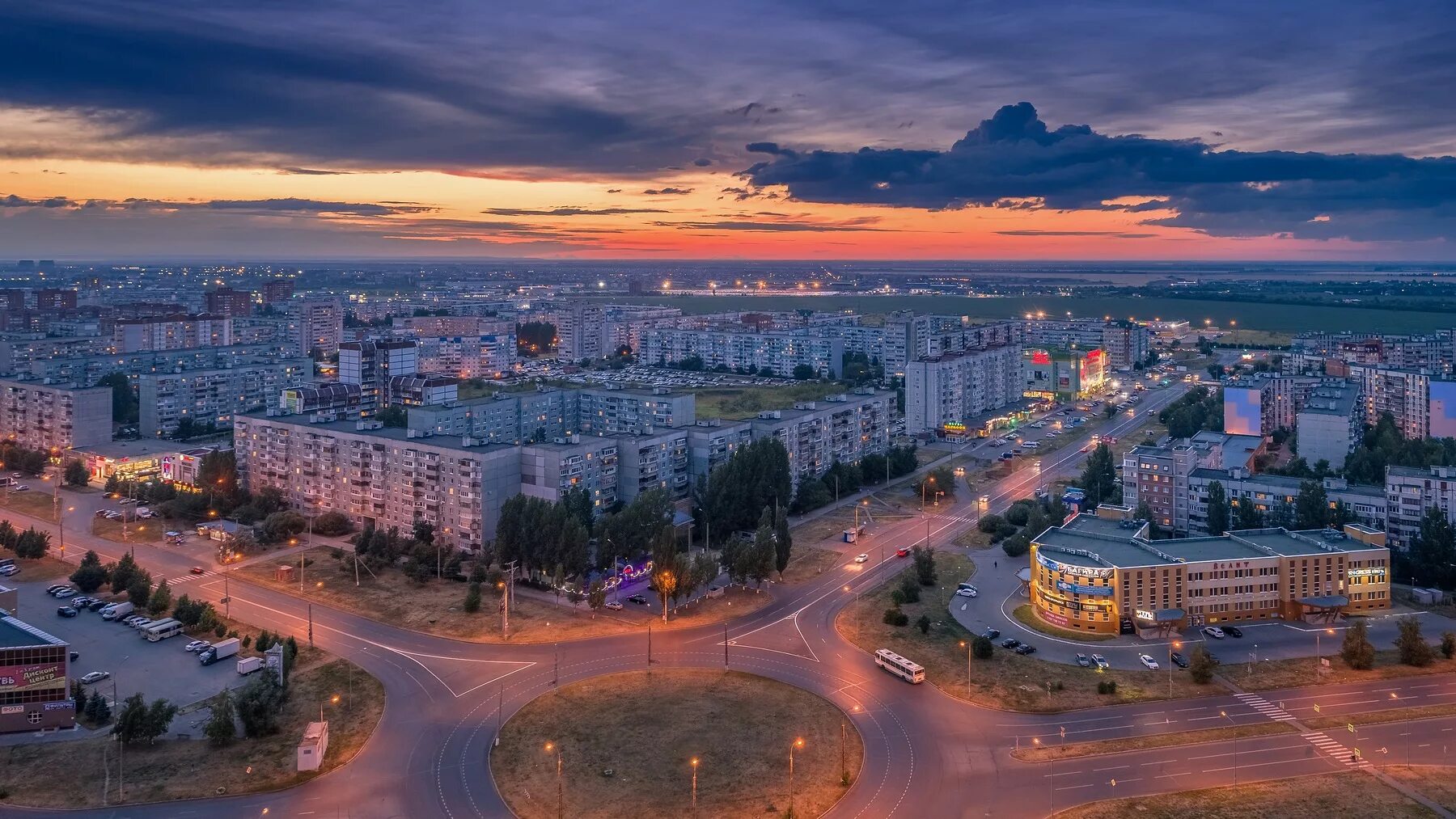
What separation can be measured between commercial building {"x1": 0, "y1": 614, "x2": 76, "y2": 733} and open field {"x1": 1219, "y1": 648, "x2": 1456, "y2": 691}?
33.4 metres

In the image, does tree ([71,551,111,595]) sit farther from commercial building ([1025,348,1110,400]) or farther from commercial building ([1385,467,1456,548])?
commercial building ([1025,348,1110,400])

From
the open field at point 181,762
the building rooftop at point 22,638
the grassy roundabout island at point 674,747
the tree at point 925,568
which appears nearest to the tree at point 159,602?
the building rooftop at point 22,638

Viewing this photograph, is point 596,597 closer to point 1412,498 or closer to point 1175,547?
point 1175,547

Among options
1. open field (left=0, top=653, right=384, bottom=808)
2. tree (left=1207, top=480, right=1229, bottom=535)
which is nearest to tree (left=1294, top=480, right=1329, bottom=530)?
tree (left=1207, top=480, right=1229, bottom=535)

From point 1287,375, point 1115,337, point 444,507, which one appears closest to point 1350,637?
point 444,507

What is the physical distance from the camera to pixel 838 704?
26.8m

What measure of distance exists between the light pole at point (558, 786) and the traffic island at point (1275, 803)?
11109 mm

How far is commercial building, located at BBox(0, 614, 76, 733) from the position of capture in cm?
2548

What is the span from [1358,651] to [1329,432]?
31.9 meters

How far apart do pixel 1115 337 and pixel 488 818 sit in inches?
4317

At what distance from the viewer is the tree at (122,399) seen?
238 feet

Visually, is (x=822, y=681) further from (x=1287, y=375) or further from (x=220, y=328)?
(x=220, y=328)

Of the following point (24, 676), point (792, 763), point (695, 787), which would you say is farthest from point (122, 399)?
point (792, 763)

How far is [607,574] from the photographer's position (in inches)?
1473
